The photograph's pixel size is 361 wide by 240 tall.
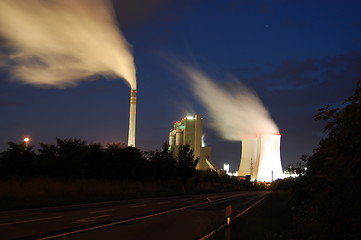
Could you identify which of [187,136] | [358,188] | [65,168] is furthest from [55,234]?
[187,136]

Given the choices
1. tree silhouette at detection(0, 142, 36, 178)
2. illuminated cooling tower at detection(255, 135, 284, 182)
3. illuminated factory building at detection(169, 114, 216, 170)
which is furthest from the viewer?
illuminated factory building at detection(169, 114, 216, 170)

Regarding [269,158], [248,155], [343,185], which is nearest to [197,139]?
[248,155]

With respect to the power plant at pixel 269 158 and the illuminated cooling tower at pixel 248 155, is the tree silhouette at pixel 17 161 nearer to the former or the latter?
the power plant at pixel 269 158

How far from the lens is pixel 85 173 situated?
37188mm

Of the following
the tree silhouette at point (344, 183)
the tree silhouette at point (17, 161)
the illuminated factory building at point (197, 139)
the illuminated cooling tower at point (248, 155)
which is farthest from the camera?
the illuminated factory building at point (197, 139)

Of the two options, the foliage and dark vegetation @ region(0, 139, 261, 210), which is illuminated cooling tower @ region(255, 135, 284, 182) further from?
the foliage

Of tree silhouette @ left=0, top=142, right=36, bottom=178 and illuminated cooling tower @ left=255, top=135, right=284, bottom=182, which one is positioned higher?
illuminated cooling tower @ left=255, top=135, right=284, bottom=182

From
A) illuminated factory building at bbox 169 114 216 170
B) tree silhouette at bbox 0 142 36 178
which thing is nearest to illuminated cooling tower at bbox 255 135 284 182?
illuminated factory building at bbox 169 114 216 170

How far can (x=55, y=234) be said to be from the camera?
10078 mm

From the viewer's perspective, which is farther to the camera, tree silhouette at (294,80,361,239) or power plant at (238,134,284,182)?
power plant at (238,134,284,182)

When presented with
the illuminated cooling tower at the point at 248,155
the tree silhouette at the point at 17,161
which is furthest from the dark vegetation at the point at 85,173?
the illuminated cooling tower at the point at 248,155

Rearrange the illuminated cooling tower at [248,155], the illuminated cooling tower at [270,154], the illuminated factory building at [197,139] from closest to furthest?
the illuminated cooling tower at [270,154]
the illuminated cooling tower at [248,155]
the illuminated factory building at [197,139]

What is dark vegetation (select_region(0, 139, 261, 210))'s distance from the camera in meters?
22.9

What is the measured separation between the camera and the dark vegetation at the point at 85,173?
75.1 feet
